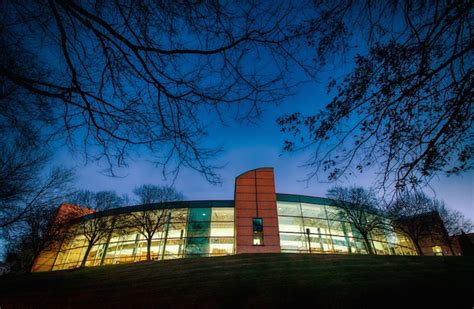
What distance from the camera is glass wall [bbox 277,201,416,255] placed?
23188mm

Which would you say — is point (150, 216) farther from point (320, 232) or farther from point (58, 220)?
point (320, 232)

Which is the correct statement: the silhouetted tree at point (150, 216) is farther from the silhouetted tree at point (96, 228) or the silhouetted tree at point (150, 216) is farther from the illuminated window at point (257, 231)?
the illuminated window at point (257, 231)

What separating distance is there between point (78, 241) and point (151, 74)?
3455cm

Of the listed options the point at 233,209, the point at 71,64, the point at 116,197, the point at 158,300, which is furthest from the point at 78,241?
the point at 71,64

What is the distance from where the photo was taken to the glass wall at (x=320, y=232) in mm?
23188

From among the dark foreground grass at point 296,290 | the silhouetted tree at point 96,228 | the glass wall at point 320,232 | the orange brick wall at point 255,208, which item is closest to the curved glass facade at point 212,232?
the glass wall at point 320,232

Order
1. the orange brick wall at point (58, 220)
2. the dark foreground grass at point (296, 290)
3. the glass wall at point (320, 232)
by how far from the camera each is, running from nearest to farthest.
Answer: the dark foreground grass at point (296, 290), the orange brick wall at point (58, 220), the glass wall at point (320, 232)

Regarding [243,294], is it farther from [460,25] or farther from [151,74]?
[460,25]

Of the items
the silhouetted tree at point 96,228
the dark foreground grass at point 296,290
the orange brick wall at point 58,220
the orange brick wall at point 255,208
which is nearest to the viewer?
the dark foreground grass at point 296,290

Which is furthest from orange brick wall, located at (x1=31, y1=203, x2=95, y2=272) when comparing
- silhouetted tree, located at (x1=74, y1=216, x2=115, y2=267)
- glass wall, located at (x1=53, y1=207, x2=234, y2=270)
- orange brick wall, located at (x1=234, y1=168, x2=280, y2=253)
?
orange brick wall, located at (x1=234, y1=168, x2=280, y2=253)

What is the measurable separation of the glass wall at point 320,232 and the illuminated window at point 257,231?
3176mm

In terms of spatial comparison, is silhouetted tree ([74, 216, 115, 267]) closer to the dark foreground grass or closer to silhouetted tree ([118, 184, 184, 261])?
silhouetted tree ([118, 184, 184, 261])

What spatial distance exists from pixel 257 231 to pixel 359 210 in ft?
41.4

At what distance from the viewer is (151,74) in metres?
3.67
